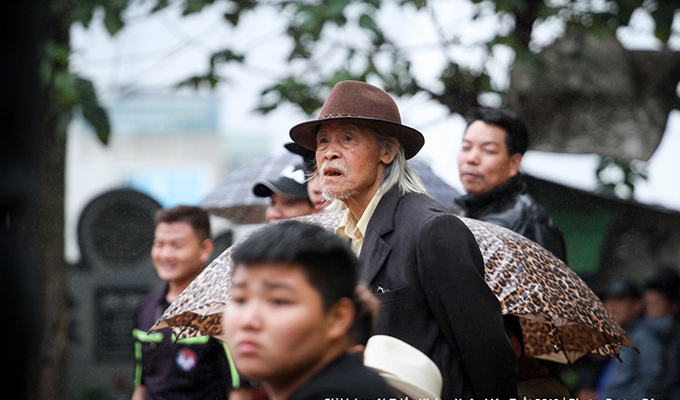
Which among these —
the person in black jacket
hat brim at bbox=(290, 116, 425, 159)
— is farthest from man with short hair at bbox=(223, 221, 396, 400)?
the person in black jacket

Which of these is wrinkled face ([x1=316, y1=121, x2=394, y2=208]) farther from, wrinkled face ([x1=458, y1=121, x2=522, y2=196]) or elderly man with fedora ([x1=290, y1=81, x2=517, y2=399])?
wrinkled face ([x1=458, y1=121, x2=522, y2=196])

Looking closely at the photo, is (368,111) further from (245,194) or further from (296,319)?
(245,194)

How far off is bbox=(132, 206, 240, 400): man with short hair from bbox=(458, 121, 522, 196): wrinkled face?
4.86 feet

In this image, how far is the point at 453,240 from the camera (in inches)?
101

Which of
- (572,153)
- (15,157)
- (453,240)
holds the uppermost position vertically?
(572,153)

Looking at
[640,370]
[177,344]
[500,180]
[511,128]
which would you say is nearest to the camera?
→ [177,344]

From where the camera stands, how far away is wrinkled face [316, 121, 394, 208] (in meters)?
2.91

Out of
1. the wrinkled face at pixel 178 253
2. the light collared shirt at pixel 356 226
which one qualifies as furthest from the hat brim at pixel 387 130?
the wrinkled face at pixel 178 253

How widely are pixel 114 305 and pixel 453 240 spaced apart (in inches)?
269

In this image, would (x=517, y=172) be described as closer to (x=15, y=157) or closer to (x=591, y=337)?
(x=591, y=337)

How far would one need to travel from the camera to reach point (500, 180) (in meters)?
4.10

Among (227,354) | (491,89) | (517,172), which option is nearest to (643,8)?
(491,89)

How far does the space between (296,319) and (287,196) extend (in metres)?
2.73

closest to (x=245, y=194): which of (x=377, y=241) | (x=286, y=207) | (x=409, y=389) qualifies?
(x=286, y=207)
